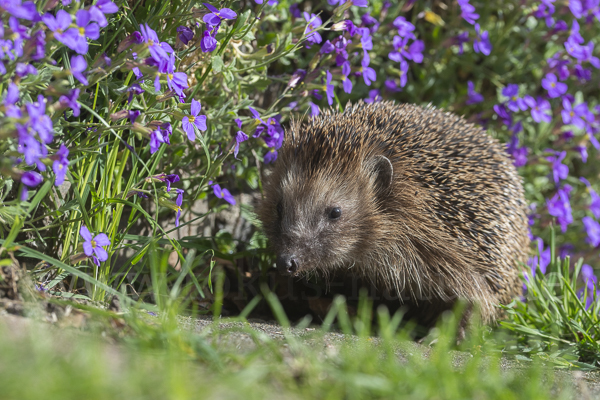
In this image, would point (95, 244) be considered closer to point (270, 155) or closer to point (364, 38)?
point (270, 155)

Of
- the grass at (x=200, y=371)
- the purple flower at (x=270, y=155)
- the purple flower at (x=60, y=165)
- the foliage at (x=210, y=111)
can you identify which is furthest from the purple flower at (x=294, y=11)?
the grass at (x=200, y=371)

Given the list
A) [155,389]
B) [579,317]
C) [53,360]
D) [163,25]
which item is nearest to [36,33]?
[163,25]

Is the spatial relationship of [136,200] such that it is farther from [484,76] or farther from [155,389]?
[484,76]

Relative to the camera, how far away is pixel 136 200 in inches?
142

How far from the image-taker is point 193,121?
130 inches

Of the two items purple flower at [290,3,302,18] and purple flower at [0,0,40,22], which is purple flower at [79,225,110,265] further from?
purple flower at [290,3,302,18]

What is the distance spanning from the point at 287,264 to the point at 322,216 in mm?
498

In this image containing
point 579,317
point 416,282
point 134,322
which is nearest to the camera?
point 134,322

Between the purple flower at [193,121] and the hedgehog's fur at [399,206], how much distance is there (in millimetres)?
955

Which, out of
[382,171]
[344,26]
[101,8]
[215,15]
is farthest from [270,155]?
[101,8]

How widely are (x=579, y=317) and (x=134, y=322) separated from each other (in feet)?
9.99

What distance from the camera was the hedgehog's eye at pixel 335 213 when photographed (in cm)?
406

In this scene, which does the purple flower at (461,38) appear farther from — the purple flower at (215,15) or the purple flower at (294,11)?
the purple flower at (215,15)

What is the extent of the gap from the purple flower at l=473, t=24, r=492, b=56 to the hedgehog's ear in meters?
1.81
